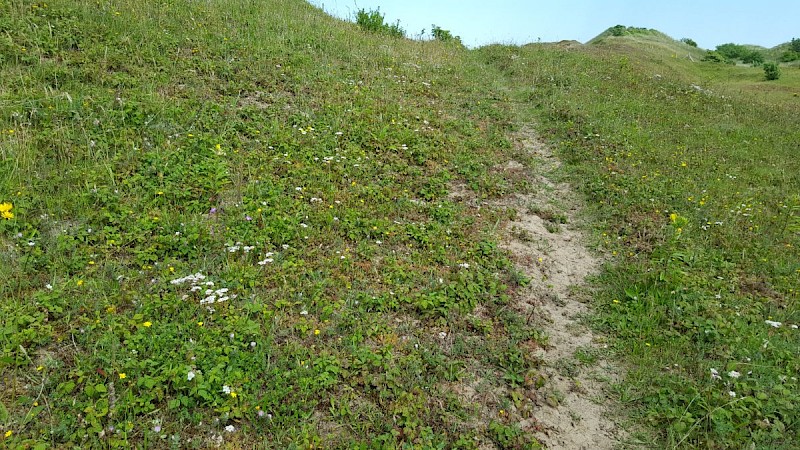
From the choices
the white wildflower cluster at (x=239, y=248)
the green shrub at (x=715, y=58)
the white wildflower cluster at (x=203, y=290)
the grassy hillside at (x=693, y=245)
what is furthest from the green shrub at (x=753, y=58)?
the white wildflower cluster at (x=203, y=290)

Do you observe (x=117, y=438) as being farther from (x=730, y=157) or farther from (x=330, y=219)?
(x=730, y=157)

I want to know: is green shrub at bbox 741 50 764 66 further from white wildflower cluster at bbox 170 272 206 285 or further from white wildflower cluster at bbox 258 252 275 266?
white wildflower cluster at bbox 170 272 206 285

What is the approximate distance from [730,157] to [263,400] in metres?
12.1

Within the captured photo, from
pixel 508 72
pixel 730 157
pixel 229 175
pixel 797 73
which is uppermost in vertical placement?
pixel 797 73

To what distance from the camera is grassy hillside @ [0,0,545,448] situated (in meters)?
4.16

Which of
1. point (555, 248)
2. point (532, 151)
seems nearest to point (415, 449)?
point (555, 248)

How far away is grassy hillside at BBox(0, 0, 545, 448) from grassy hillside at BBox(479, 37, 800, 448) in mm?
1430

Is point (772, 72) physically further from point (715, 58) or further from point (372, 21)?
point (372, 21)

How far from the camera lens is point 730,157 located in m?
11.6

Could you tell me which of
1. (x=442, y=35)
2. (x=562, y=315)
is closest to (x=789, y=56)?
(x=442, y=35)

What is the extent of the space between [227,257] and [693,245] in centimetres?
672

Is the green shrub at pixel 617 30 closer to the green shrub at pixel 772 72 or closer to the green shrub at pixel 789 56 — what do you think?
the green shrub at pixel 789 56

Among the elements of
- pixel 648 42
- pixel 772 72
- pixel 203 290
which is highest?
pixel 648 42

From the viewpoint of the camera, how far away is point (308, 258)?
617 centimetres
